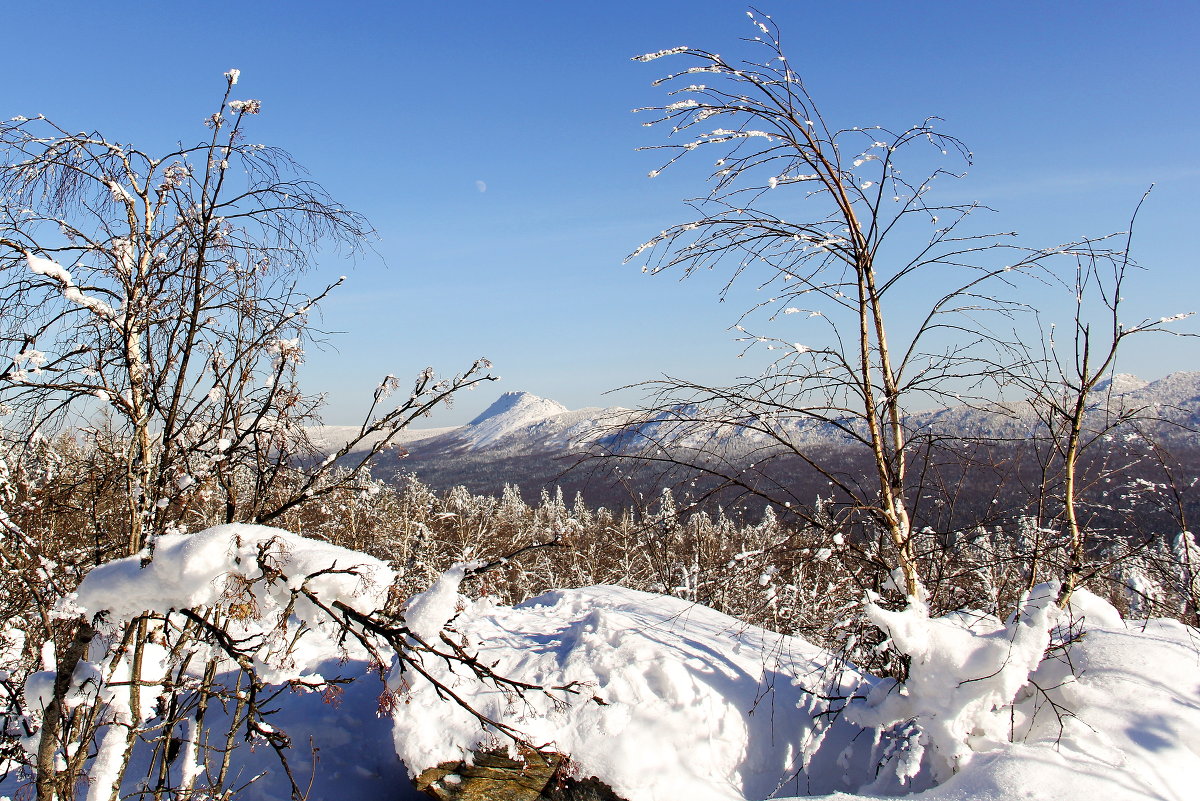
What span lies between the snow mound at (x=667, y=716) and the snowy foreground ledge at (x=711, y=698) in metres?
0.02

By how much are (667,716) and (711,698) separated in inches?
15.1

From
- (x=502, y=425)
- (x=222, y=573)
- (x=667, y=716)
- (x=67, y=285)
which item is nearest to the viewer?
(x=222, y=573)

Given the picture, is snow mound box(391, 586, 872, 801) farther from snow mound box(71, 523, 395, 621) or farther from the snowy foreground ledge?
snow mound box(71, 523, 395, 621)

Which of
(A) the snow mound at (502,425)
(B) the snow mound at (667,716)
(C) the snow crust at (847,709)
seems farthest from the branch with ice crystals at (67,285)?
(A) the snow mound at (502,425)

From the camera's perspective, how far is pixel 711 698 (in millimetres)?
5457

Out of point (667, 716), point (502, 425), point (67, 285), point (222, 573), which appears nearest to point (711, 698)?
point (667, 716)

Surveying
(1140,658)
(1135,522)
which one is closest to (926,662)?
(1140,658)

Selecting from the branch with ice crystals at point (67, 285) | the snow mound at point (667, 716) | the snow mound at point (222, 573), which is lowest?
the snow mound at point (667, 716)

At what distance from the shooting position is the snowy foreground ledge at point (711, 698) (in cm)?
247

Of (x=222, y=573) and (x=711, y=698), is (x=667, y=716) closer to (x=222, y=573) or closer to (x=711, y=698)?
(x=711, y=698)

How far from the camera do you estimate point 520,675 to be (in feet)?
19.7

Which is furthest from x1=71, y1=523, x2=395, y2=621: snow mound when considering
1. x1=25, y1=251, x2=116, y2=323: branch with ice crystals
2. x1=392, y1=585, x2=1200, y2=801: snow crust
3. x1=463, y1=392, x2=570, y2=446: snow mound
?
x1=463, y1=392, x2=570, y2=446: snow mound

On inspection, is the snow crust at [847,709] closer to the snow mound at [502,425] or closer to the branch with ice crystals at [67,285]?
the branch with ice crystals at [67,285]

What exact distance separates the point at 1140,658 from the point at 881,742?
169 centimetres
